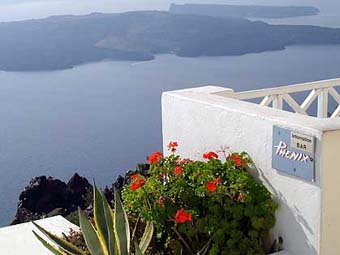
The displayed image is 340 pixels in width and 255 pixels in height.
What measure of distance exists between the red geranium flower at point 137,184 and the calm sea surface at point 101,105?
460 cm

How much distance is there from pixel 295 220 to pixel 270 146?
1.47 feet

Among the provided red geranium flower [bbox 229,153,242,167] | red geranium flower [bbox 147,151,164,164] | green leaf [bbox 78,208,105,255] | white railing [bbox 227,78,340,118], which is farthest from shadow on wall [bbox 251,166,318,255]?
white railing [bbox 227,78,340,118]

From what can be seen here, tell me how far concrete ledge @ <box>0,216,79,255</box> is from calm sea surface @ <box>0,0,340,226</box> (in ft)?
12.2

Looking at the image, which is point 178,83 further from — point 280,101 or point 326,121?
point 326,121

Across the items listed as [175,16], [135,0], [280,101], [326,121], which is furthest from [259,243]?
[135,0]

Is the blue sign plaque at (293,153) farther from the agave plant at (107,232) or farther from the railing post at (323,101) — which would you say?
the railing post at (323,101)

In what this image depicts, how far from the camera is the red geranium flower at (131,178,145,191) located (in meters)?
3.98

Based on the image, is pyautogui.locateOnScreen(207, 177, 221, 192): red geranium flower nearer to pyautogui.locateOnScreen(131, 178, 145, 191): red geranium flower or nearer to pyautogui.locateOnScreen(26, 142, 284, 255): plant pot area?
pyautogui.locateOnScreen(26, 142, 284, 255): plant pot area

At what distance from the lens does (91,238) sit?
3615mm

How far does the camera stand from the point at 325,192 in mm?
3434

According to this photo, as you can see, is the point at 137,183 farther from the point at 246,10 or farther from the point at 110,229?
the point at 246,10

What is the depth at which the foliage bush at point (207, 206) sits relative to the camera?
3.75 metres

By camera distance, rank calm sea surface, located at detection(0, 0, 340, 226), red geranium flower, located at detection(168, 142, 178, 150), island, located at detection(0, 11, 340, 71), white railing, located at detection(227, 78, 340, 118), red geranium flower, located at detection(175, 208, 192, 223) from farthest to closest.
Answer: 1. island, located at detection(0, 11, 340, 71)
2. calm sea surface, located at detection(0, 0, 340, 226)
3. white railing, located at detection(227, 78, 340, 118)
4. red geranium flower, located at detection(168, 142, 178, 150)
5. red geranium flower, located at detection(175, 208, 192, 223)

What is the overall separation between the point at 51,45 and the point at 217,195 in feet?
29.5
